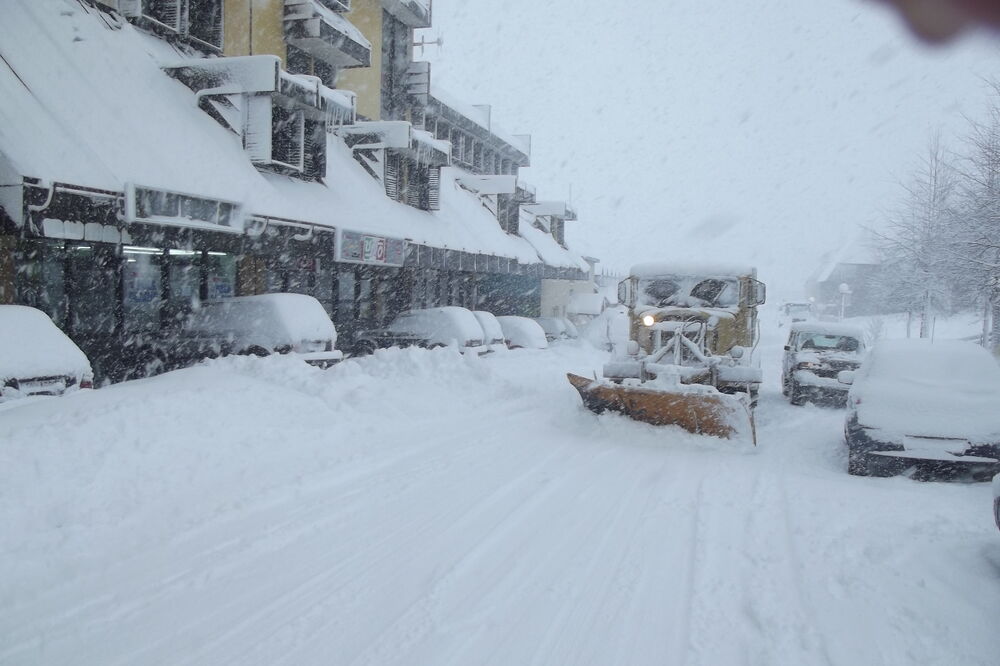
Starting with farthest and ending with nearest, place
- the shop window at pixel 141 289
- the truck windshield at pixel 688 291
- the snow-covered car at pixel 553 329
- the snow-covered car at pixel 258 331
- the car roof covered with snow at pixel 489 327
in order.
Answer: the snow-covered car at pixel 553 329 < the car roof covered with snow at pixel 489 327 < the shop window at pixel 141 289 < the snow-covered car at pixel 258 331 < the truck windshield at pixel 688 291

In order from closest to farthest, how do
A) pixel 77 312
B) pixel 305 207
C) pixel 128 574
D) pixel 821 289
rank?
pixel 128 574, pixel 77 312, pixel 305 207, pixel 821 289

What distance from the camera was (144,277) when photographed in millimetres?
12695

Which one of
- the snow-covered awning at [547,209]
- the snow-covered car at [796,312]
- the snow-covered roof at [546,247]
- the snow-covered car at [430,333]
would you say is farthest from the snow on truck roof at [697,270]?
the snow-covered car at [796,312]

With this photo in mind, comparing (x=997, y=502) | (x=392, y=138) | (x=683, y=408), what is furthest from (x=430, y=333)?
(x=997, y=502)

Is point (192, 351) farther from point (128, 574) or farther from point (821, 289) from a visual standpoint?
point (821, 289)

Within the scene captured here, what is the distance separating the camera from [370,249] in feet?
50.0

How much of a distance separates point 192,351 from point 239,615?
9212 millimetres

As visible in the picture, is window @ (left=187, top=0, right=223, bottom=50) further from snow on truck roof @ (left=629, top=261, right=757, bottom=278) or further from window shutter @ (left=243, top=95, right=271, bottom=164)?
snow on truck roof @ (left=629, top=261, right=757, bottom=278)

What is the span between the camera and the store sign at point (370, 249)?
14.3 meters

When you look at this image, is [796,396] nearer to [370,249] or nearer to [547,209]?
[370,249]

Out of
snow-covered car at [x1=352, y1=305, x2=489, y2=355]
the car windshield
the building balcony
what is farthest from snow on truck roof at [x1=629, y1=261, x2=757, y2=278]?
the building balcony

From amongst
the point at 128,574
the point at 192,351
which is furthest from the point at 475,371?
the point at 128,574

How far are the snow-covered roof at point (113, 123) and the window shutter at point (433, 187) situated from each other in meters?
5.55

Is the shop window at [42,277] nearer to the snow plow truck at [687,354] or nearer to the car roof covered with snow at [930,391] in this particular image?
the snow plow truck at [687,354]
